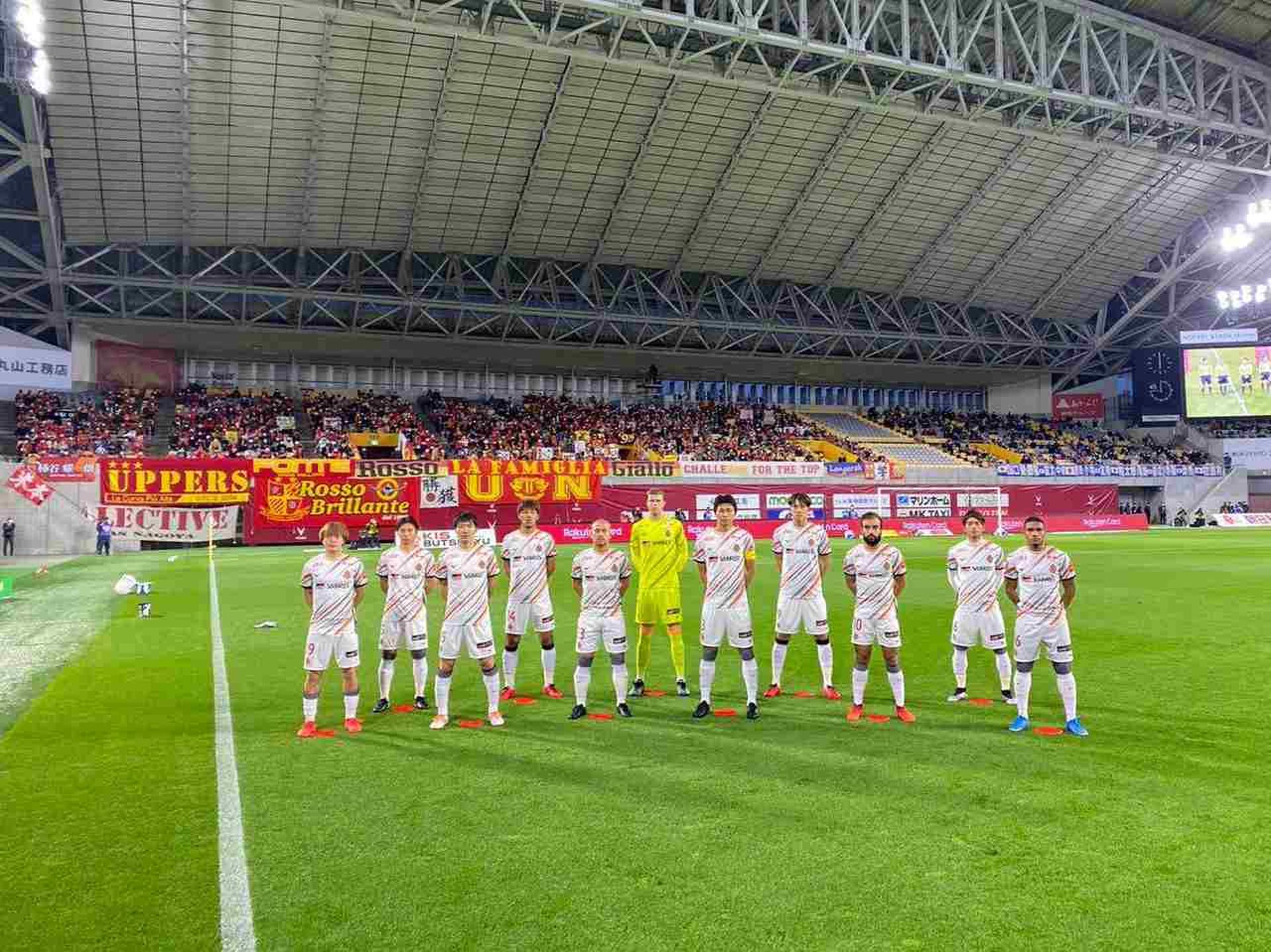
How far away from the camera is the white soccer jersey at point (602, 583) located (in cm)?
926

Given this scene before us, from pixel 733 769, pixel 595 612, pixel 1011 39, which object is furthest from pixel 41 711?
pixel 1011 39

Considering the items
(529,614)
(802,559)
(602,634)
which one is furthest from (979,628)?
(529,614)

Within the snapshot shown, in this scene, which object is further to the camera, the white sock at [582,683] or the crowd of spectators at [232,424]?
the crowd of spectators at [232,424]

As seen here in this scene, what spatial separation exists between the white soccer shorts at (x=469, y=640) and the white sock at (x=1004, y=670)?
5.62 meters

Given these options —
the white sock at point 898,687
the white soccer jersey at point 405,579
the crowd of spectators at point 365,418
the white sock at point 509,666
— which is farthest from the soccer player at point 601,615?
the crowd of spectators at point 365,418

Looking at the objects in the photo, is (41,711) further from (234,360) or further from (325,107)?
(234,360)

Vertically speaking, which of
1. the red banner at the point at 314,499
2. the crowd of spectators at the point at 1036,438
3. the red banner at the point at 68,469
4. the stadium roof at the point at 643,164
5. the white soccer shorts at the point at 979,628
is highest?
the stadium roof at the point at 643,164

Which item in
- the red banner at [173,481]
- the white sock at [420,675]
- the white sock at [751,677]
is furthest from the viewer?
the red banner at [173,481]

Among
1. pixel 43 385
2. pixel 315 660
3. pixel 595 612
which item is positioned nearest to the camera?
Answer: pixel 315 660

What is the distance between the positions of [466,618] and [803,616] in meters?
3.83

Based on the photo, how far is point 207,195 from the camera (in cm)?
3800

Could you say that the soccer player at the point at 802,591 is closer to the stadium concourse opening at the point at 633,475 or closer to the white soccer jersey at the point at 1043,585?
the stadium concourse opening at the point at 633,475

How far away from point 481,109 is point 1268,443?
2181 inches

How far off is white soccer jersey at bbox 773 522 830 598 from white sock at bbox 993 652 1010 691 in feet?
6.94
